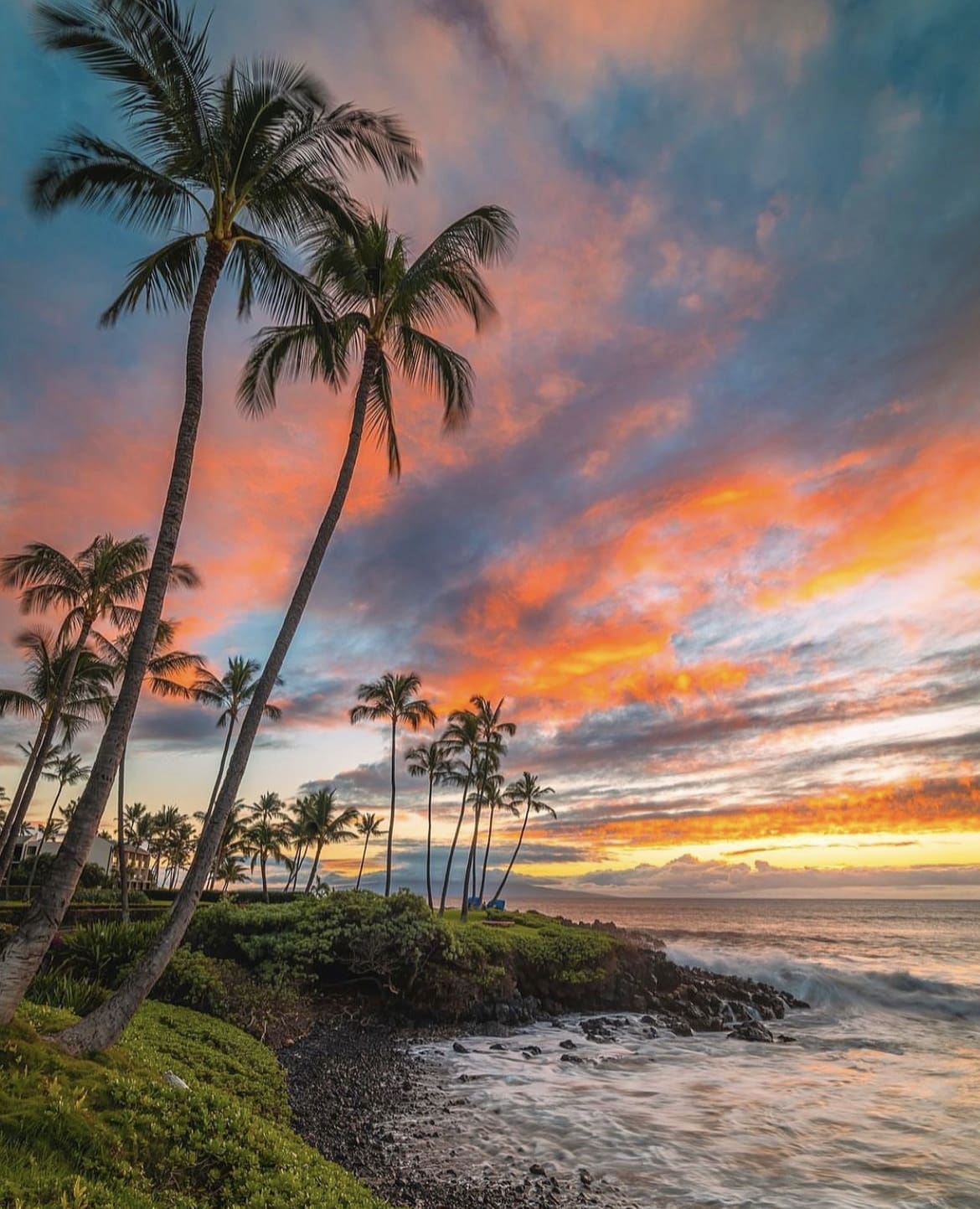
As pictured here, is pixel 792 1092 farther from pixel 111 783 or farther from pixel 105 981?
pixel 111 783

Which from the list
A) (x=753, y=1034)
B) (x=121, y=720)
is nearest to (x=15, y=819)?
(x=121, y=720)

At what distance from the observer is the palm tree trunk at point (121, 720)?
6.66m

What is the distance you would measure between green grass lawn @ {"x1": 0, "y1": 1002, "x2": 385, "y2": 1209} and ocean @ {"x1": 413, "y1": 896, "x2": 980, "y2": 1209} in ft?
17.1

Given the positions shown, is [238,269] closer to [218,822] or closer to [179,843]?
[218,822]

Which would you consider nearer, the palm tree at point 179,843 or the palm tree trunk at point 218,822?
the palm tree trunk at point 218,822

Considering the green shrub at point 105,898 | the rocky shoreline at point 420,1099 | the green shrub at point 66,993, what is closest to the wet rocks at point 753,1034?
the rocky shoreline at point 420,1099

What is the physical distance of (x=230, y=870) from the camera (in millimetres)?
68375

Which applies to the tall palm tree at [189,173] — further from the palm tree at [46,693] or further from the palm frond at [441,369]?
the palm tree at [46,693]

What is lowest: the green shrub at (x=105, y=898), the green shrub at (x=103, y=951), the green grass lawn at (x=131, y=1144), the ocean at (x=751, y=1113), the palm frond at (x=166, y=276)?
the ocean at (x=751, y=1113)

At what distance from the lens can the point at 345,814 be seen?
6162cm

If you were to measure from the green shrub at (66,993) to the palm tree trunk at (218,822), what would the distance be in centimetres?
225

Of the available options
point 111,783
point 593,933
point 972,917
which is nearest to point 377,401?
point 111,783

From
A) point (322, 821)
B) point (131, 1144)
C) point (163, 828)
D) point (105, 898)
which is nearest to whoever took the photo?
point (131, 1144)

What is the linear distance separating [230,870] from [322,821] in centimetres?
1673
